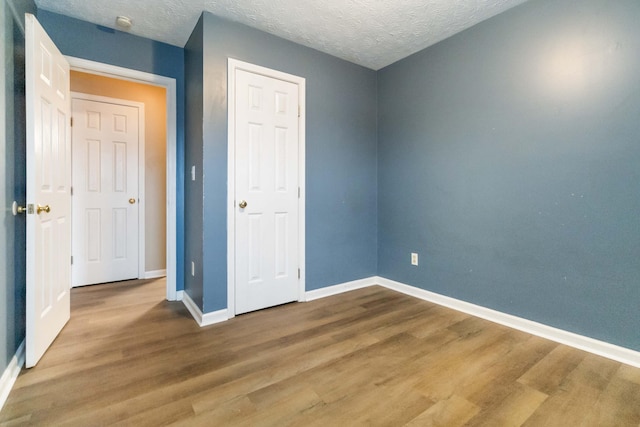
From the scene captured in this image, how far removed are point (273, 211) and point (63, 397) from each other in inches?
67.5

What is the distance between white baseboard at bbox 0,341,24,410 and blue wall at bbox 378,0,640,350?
2.93m

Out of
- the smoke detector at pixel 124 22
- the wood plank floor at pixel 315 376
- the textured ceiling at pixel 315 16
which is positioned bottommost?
the wood plank floor at pixel 315 376

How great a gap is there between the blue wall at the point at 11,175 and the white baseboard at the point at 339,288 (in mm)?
1983

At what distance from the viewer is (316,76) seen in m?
2.81

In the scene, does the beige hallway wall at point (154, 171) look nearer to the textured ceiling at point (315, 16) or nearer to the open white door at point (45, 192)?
the textured ceiling at point (315, 16)

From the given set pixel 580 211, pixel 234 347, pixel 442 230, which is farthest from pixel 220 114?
pixel 580 211

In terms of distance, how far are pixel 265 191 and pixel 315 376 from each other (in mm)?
1517

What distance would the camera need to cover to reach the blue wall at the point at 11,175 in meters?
1.49

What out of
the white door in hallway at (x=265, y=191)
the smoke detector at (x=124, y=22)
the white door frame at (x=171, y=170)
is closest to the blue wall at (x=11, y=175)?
the smoke detector at (x=124, y=22)

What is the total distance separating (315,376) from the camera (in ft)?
5.24

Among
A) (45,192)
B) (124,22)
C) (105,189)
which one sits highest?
(124,22)

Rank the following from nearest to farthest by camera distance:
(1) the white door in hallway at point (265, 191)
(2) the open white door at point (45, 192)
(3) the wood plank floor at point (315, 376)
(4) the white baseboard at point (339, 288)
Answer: (3) the wood plank floor at point (315, 376) → (2) the open white door at point (45, 192) → (1) the white door in hallway at point (265, 191) → (4) the white baseboard at point (339, 288)

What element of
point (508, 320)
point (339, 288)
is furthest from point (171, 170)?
point (508, 320)

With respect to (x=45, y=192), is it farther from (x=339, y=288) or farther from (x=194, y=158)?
(x=339, y=288)
